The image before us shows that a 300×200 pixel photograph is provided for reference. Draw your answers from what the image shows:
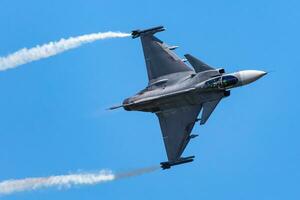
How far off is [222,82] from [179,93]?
3522 mm

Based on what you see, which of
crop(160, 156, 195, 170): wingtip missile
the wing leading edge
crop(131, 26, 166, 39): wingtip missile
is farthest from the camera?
crop(131, 26, 166, 39): wingtip missile

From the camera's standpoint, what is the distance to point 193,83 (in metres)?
96.4

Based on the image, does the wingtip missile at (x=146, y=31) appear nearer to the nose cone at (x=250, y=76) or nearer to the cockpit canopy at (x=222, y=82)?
the cockpit canopy at (x=222, y=82)

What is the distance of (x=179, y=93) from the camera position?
96.4 m

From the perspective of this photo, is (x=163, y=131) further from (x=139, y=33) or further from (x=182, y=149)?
(x=139, y=33)

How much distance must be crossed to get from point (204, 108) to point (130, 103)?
229 inches

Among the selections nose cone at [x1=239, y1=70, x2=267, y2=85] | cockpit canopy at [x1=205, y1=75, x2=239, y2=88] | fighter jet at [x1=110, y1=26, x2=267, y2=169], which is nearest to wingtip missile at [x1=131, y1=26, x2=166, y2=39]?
fighter jet at [x1=110, y1=26, x2=267, y2=169]

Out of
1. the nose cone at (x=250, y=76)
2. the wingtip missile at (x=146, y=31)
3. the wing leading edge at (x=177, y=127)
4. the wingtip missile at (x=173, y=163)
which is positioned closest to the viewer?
the nose cone at (x=250, y=76)

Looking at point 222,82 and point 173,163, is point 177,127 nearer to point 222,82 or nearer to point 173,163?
point 173,163

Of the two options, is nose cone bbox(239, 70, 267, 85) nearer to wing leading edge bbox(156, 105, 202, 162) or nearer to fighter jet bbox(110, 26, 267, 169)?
fighter jet bbox(110, 26, 267, 169)

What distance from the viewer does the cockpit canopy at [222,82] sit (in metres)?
95.4

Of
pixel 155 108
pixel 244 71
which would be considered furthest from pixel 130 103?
pixel 244 71

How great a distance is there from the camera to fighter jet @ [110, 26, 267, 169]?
95875 mm

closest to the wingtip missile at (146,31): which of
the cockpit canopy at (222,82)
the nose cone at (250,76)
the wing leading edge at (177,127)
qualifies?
the wing leading edge at (177,127)
